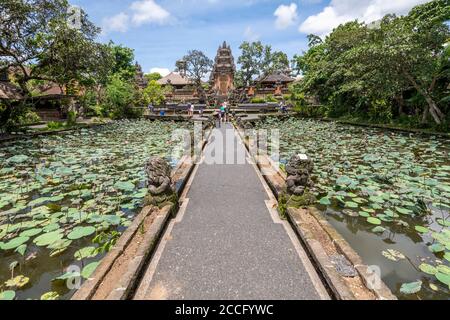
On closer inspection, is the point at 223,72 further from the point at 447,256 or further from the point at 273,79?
the point at 447,256

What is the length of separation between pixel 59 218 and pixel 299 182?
3.88 m

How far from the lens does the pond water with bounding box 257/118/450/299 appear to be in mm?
2621

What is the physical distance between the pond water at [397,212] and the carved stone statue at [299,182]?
543mm

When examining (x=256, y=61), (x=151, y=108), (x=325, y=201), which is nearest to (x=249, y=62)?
(x=256, y=61)

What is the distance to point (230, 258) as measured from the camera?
9.21 ft

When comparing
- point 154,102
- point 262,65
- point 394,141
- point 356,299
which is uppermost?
point 262,65

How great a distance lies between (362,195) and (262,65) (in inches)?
1532

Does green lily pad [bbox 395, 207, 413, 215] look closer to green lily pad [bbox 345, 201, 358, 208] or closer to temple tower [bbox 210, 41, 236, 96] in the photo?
green lily pad [bbox 345, 201, 358, 208]

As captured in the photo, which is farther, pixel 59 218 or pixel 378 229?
pixel 59 218

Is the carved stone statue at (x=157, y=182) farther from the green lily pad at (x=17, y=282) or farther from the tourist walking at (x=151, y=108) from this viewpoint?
the tourist walking at (x=151, y=108)

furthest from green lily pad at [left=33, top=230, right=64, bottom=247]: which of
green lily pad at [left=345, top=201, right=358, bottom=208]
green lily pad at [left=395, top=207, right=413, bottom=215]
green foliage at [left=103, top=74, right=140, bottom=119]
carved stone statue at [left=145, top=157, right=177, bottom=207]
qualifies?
green foliage at [left=103, top=74, right=140, bottom=119]
